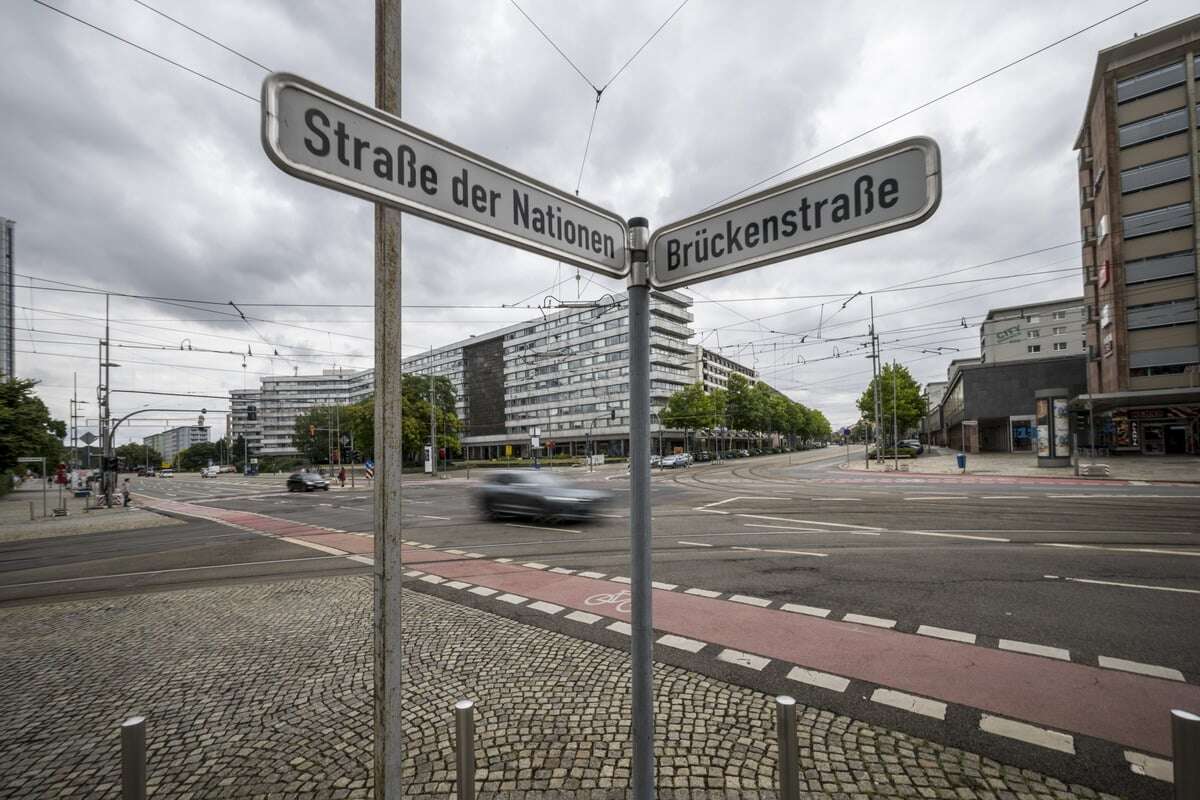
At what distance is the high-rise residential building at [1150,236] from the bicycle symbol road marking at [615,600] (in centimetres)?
3941

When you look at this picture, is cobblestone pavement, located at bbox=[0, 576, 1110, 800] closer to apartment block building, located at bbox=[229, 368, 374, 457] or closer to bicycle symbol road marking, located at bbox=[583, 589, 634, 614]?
bicycle symbol road marking, located at bbox=[583, 589, 634, 614]

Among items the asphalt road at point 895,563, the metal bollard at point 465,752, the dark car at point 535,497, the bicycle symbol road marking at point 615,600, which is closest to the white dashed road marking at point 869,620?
the asphalt road at point 895,563

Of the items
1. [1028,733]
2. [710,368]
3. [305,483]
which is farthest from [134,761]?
[710,368]

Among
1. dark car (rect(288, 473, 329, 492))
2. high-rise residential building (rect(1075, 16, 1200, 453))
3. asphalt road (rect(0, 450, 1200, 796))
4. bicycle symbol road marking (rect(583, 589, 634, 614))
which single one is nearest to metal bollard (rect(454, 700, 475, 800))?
asphalt road (rect(0, 450, 1200, 796))

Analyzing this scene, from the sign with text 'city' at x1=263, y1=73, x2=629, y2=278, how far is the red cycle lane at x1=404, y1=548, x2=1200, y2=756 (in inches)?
167

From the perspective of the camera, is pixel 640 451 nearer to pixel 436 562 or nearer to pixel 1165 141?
pixel 436 562

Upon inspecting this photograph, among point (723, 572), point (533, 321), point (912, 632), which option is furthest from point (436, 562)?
point (533, 321)

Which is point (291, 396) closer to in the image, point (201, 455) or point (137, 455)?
point (201, 455)

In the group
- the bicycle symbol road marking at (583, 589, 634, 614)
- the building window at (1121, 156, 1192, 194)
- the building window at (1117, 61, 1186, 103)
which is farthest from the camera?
the building window at (1117, 61, 1186, 103)

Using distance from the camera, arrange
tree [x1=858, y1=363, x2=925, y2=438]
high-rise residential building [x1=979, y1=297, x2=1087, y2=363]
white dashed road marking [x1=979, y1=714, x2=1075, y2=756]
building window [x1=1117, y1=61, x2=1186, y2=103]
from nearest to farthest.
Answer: white dashed road marking [x1=979, y1=714, x2=1075, y2=756] → building window [x1=1117, y1=61, x2=1186, y2=103] → tree [x1=858, y1=363, x2=925, y2=438] → high-rise residential building [x1=979, y1=297, x2=1087, y2=363]

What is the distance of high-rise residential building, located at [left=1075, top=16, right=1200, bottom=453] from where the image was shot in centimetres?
3231

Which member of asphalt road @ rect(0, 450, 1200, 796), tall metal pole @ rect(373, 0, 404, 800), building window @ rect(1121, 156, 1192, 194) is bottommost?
asphalt road @ rect(0, 450, 1200, 796)

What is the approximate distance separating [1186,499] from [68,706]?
2403 centimetres

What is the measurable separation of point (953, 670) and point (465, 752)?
4.23 metres
